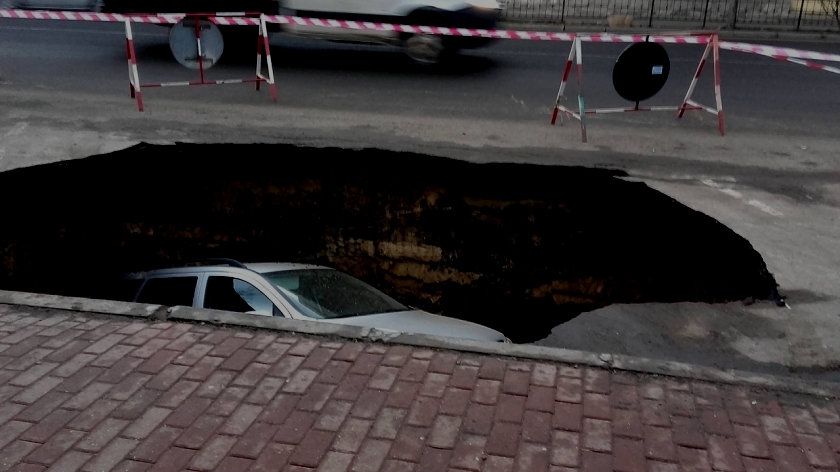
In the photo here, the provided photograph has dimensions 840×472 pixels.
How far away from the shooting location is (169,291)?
6.70 metres

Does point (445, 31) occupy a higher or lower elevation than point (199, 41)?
higher

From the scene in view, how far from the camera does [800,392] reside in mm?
4281

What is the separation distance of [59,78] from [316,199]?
18.1ft

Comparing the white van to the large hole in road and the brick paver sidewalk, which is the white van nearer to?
the large hole in road

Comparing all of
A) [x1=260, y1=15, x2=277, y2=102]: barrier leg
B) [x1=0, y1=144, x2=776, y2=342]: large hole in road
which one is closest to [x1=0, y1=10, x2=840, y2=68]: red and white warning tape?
[x1=260, y1=15, x2=277, y2=102]: barrier leg

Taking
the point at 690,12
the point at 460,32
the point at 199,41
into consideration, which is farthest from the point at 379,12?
the point at 690,12

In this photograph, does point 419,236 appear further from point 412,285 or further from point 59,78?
point 59,78

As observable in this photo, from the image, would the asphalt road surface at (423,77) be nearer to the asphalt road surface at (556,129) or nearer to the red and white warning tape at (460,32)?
the asphalt road surface at (556,129)

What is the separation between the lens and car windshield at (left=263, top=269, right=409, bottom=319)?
5.89 meters

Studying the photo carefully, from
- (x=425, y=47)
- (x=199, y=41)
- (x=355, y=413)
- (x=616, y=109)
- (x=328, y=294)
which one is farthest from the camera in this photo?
(x=425, y=47)

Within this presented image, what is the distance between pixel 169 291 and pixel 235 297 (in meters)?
1.01

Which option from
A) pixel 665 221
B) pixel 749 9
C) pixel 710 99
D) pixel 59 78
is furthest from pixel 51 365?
pixel 749 9

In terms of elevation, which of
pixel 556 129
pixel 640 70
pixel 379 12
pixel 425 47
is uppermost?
pixel 379 12

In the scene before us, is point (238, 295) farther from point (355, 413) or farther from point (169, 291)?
point (355, 413)
